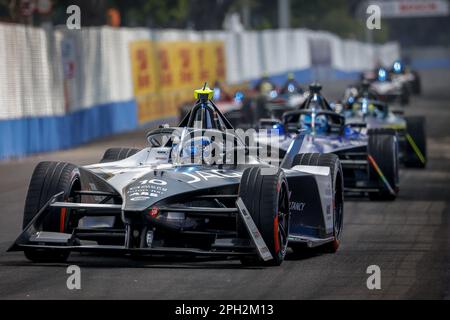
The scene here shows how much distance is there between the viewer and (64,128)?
89.1ft

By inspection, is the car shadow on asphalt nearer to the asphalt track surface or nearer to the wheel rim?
the asphalt track surface

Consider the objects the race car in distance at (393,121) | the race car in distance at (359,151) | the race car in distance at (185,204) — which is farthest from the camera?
the race car in distance at (393,121)

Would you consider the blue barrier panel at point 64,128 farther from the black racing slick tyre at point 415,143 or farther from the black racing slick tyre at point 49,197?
the black racing slick tyre at point 49,197

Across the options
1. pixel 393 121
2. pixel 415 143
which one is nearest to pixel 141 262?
pixel 393 121

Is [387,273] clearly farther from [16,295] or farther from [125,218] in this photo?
[16,295]

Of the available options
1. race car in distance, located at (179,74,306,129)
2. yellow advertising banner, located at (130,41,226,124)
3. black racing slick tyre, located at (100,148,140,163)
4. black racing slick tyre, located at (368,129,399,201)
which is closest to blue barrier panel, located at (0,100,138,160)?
yellow advertising banner, located at (130,41,226,124)

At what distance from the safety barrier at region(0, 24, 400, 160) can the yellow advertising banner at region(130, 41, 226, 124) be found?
28mm

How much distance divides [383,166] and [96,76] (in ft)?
A: 49.3

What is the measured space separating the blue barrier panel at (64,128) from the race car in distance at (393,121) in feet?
20.9

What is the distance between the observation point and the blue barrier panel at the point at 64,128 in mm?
23781

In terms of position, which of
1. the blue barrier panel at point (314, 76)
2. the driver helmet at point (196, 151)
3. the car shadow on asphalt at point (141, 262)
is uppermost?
the driver helmet at point (196, 151)

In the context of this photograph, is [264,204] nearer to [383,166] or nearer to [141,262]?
[141,262]

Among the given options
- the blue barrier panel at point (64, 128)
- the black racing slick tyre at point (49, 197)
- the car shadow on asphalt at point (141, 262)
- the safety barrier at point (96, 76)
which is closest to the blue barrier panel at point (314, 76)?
the safety barrier at point (96, 76)

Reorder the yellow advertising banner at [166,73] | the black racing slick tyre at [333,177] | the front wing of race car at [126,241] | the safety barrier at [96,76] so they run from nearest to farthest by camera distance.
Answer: the front wing of race car at [126,241] → the black racing slick tyre at [333,177] → the safety barrier at [96,76] → the yellow advertising banner at [166,73]
